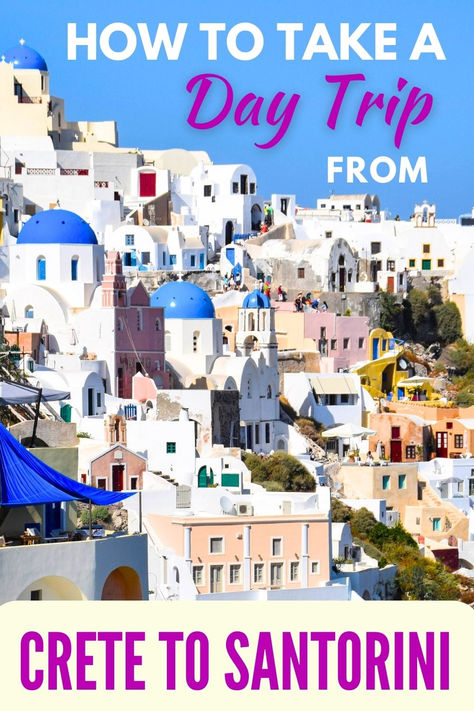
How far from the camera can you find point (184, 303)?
141 ft

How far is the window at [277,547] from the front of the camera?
3020 centimetres

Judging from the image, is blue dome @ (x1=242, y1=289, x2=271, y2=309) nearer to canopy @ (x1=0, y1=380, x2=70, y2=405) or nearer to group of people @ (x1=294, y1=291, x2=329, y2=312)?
group of people @ (x1=294, y1=291, x2=329, y2=312)

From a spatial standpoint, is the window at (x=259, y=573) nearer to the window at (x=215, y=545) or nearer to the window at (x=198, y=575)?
the window at (x=215, y=545)

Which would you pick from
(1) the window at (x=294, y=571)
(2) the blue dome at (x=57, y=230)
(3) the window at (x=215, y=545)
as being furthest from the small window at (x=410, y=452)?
(3) the window at (x=215, y=545)

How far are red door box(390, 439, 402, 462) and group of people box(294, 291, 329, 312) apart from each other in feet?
19.0

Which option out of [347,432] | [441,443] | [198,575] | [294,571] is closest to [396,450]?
[441,443]

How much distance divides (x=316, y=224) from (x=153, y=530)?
29075mm

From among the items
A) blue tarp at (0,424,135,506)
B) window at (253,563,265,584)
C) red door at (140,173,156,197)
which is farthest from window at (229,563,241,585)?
red door at (140,173,156,197)

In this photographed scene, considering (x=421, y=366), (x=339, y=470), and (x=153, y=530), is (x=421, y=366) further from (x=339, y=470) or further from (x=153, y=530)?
(x=153, y=530)

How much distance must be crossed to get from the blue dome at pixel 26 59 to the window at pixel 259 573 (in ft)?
94.9

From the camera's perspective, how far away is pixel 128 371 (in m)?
40.8

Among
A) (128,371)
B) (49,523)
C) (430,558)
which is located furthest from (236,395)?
(49,523)

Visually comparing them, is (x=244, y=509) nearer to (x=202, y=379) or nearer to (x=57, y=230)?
(x=202, y=379)

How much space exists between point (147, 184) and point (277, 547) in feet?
82.6
